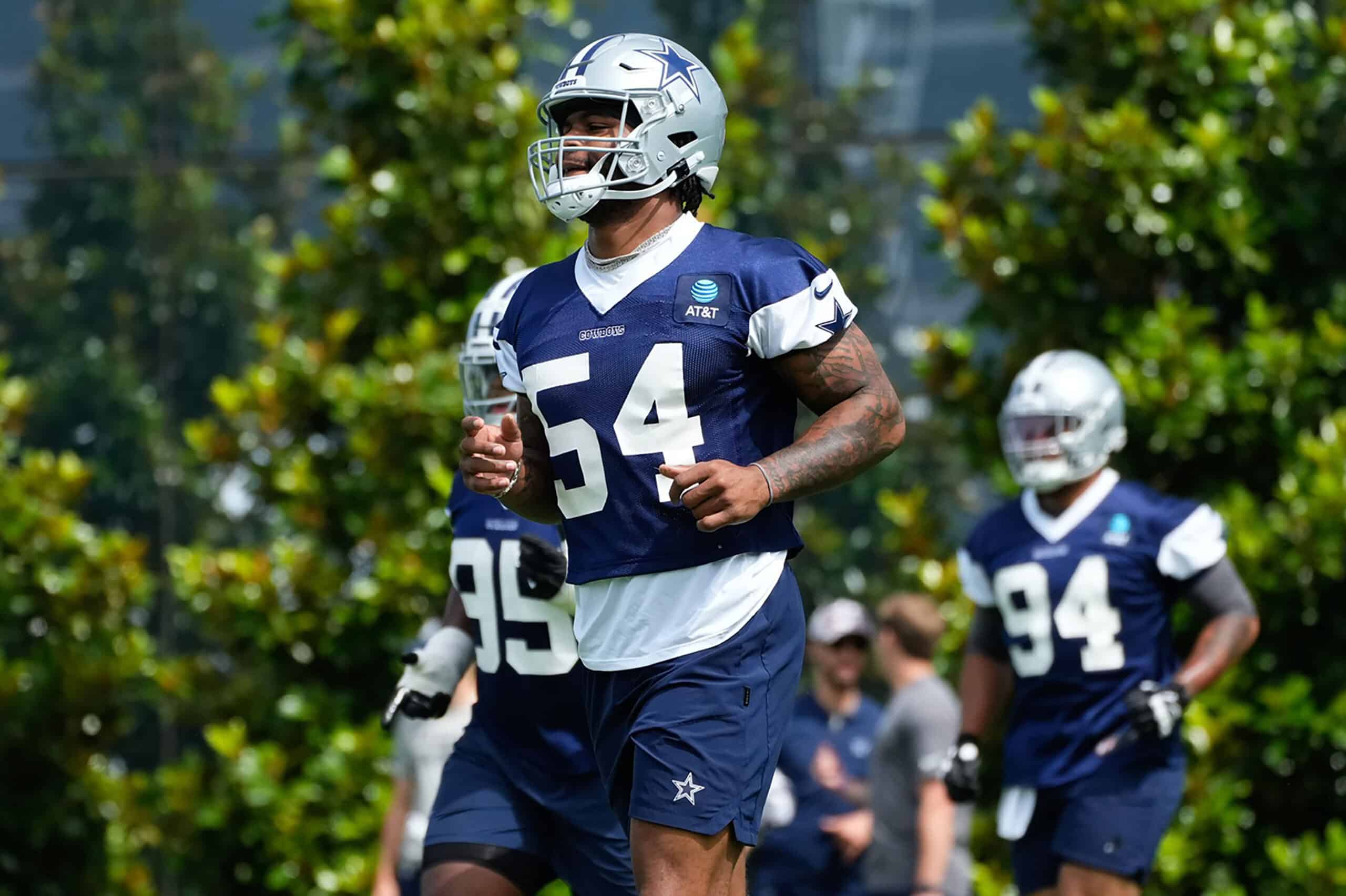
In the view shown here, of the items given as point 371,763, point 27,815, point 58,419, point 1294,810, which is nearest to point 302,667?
point 371,763

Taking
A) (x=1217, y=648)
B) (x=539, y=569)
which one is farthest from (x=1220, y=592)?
(x=539, y=569)

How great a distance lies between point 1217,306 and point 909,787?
8.48 feet

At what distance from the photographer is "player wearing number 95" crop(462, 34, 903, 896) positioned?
3213 mm

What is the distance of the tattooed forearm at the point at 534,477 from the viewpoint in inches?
139

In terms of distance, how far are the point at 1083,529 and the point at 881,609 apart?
1403 mm

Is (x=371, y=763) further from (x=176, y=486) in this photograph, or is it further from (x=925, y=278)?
(x=925, y=278)

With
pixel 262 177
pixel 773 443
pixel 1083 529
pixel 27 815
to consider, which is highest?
pixel 262 177

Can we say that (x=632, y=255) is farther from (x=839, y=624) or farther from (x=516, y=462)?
(x=839, y=624)

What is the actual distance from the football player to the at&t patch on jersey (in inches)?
37.1

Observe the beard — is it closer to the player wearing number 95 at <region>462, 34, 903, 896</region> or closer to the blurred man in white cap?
the player wearing number 95 at <region>462, 34, 903, 896</region>

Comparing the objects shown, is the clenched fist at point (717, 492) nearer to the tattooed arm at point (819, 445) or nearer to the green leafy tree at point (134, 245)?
the tattooed arm at point (819, 445)

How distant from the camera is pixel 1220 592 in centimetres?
531

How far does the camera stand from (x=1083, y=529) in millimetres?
5438

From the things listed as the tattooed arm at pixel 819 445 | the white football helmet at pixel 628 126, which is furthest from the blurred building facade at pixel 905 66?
the tattooed arm at pixel 819 445
